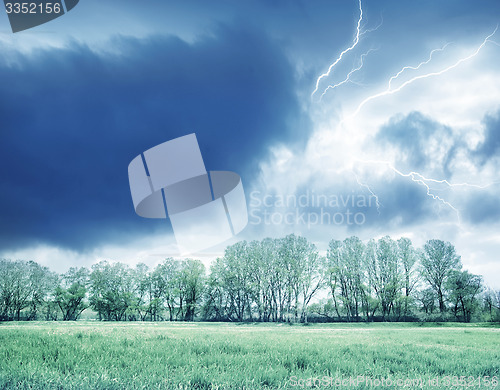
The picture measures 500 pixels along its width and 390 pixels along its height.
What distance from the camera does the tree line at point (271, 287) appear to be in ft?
183

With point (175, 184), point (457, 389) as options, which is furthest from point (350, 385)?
point (175, 184)

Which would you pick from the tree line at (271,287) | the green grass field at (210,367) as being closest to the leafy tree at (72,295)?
the tree line at (271,287)

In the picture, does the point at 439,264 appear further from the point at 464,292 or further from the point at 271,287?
the point at 271,287

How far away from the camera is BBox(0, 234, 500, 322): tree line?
55.7 meters

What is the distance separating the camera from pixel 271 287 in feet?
206

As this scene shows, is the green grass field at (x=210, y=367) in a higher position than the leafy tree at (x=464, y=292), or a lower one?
higher

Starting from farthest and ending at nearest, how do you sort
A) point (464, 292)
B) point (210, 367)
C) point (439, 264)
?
point (439, 264) < point (464, 292) < point (210, 367)

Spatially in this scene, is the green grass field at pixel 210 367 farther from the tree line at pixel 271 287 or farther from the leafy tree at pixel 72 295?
the leafy tree at pixel 72 295

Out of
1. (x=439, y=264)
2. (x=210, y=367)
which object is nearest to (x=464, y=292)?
(x=439, y=264)

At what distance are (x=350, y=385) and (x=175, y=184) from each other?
10195mm

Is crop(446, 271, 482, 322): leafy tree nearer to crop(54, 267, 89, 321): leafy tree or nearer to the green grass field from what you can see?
the green grass field

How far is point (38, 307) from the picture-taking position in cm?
6412

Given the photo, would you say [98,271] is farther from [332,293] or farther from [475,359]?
[475,359]

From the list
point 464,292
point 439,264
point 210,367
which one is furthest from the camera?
point 439,264
